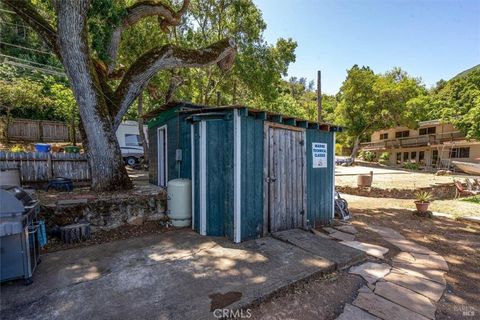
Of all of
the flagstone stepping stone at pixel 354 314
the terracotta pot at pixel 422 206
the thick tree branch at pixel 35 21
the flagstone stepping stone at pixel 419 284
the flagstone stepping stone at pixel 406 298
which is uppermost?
the thick tree branch at pixel 35 21

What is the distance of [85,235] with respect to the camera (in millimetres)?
4438

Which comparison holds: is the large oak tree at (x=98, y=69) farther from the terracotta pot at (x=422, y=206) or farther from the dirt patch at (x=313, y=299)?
the terracotta pot at (x=422, y=206)

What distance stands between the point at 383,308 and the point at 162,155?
21.8 ft

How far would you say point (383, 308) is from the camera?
2756mm

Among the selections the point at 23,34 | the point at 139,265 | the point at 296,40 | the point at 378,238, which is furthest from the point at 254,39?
the point at 23,34

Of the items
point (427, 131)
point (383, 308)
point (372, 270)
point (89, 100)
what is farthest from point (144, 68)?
point (427, 131)

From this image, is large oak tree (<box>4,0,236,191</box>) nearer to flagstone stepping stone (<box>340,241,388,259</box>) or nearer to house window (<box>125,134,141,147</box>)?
flagstone stepping stone (<box>340,241,388,259</box>)

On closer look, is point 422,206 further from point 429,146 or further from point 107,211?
point 429,146

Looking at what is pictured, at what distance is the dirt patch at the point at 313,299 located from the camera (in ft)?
8.54

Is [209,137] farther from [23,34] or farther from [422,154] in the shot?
[422,154]

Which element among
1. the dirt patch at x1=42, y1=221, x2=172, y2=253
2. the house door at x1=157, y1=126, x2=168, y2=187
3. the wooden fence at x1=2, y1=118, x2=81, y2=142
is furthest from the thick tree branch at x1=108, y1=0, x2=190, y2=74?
the wooden fence at x1=2, y1=118, x2=81, y2=142

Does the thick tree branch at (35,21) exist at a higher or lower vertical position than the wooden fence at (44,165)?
higher

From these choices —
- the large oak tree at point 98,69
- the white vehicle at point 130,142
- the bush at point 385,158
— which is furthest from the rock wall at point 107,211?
the bush at point 385,158

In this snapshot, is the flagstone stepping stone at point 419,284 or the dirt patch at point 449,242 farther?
the flagstone stepping stone at point 419,284
